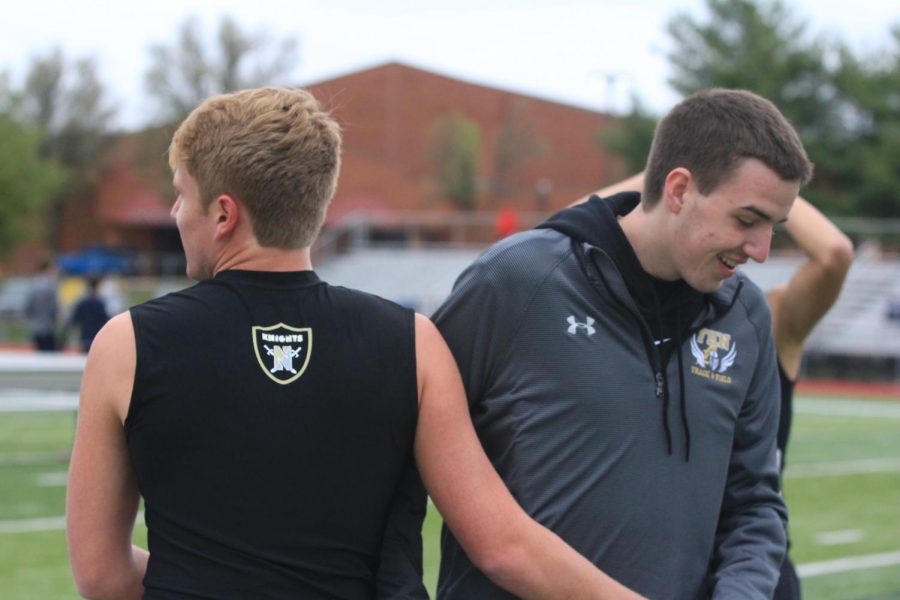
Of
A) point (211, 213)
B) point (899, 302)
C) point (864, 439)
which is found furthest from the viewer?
point (899, 302)

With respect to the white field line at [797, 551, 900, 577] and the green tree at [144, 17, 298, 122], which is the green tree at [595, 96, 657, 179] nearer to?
the green tree at [144, 17, 298, 122]

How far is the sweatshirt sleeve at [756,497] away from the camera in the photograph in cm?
274

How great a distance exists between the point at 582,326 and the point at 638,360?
14 cm

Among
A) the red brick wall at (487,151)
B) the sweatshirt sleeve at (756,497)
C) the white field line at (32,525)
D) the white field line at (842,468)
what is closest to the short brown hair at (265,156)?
the sweatshirt sleeve at (756,497)

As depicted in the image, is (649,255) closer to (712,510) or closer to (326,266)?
(712,510)

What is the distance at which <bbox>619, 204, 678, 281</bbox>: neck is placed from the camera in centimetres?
271

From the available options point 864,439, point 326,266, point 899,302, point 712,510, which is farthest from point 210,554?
point 326,266

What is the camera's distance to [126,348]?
2.11 meters

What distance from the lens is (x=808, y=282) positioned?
13.9 feet

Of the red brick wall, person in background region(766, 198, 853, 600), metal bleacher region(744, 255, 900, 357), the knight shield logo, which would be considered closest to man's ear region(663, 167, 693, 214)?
the knight shield logo

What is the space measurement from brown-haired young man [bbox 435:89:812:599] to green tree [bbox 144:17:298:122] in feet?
68.0

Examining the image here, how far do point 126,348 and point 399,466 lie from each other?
519 millimetres

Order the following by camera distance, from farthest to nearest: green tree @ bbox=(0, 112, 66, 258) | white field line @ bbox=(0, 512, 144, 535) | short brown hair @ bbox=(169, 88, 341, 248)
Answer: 1. green tree @ bbox=(0, 112, 66, 258)
2. white field line @ bbox=(0, 512, 144, 535)
3. short brown hair @ bbox=(169, 88, 341, 248)

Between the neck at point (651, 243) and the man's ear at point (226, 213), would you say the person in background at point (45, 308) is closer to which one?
the neck at point (651, 243)
